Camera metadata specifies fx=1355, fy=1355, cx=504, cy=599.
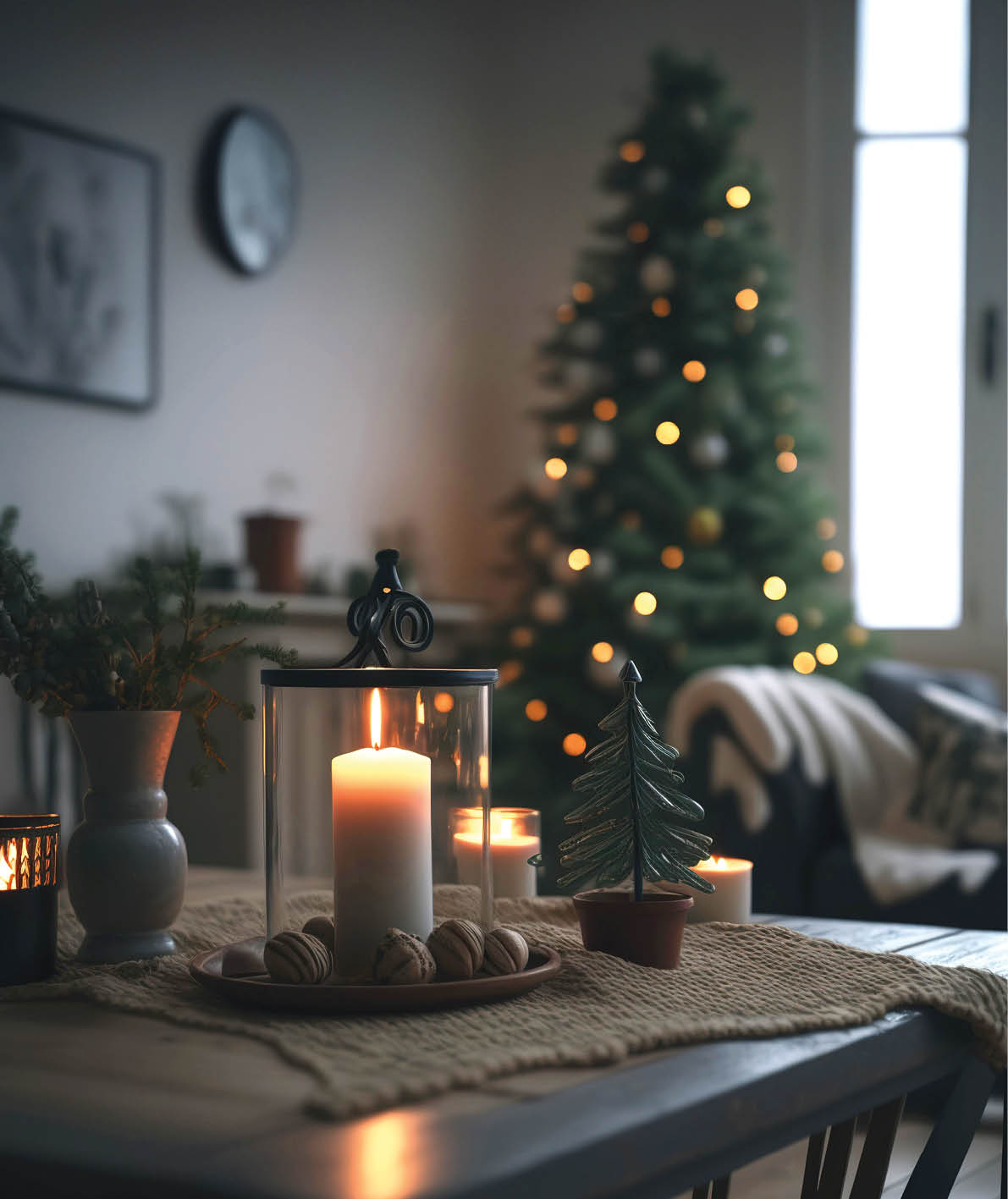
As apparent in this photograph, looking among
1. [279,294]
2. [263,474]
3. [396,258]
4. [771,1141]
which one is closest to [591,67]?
[396,258]

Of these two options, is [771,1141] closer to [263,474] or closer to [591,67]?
[263,474]

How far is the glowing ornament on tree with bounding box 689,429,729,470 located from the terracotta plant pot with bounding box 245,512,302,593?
1102mm

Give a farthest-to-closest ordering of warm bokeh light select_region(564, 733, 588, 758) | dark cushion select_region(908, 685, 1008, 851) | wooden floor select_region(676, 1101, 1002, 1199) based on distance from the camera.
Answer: warm bokeh light select_region(564, 733, 588, 758)
dark cushion select_region(908, 685, 1008, 851)
wooden floor select_region(676, 1101, 1002, 1199)

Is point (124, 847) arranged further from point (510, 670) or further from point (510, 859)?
point (510, 670)

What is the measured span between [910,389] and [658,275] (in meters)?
1.06

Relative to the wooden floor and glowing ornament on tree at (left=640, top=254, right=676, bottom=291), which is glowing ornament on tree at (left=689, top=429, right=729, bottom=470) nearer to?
glowing ornament on tree at (left=640, top=254, right=676, bottom=291)

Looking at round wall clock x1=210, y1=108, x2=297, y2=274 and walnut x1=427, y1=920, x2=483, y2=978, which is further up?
round wall clock x1=210, y1=108, x2=297, y2=274

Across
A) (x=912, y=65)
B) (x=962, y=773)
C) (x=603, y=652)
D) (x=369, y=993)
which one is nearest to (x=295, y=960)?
(x=369, y=993)

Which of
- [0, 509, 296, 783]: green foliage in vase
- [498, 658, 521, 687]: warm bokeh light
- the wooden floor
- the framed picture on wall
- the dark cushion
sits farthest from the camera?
[498, 658, 521, 687]: warm bokeh light

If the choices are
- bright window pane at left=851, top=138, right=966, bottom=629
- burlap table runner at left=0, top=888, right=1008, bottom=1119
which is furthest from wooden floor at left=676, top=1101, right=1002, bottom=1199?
bright window pane at left=851, top=138, right=966, bottom=629

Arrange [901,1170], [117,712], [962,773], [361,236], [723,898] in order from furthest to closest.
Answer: [361,236] < [962,773] < [901,1170] < [723,898] < [117,712]

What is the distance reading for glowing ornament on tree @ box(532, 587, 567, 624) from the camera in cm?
374

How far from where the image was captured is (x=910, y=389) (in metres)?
4.34

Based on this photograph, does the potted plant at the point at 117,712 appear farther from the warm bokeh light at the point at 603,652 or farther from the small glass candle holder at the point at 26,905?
the warm bokeh light at the point at 603,652
